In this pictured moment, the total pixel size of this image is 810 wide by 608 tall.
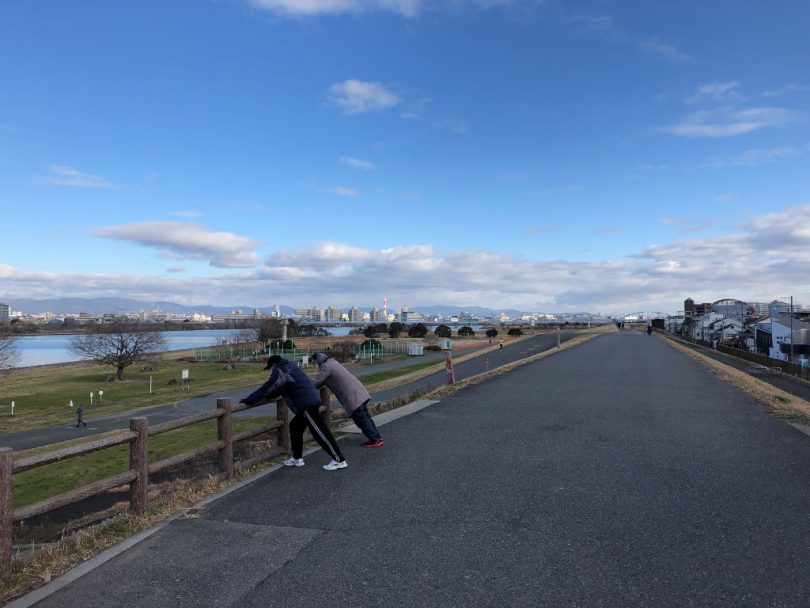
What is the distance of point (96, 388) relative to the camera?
48094 millimetres

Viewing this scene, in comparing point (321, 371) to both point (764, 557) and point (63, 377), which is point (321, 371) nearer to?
Answer: point (764, 557)

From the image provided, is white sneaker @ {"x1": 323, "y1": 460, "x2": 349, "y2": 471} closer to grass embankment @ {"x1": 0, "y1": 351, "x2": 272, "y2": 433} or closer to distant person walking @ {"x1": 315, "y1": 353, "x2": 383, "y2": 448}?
distant person walking @ {"x1": 315, "y1": 353, "x2": 383, "y2": 448}

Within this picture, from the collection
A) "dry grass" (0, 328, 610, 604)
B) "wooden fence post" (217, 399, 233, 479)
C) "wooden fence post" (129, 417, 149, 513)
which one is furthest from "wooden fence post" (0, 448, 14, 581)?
"wooden fence post" (217, 399, 233, 479)

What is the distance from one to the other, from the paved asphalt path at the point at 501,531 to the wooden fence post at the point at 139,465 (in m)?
0.56

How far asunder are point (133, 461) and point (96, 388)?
49.5 metres

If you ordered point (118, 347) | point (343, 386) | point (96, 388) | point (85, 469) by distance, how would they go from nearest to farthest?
point (343, 386), point (85, 469), point (96, 388), point (118, 347)

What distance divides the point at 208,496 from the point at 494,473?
3.66m

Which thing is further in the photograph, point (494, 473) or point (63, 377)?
point (63, 377)

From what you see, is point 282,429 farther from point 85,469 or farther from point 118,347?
point 118,347

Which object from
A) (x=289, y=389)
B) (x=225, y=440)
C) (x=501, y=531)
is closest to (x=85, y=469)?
(x=225, y=440)

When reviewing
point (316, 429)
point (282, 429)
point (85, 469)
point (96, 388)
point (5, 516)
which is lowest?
point (96, 388)

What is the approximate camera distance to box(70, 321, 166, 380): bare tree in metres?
56.1

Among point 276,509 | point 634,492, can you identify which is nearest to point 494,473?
point 634,492

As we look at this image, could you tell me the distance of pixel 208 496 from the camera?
20.9ft
